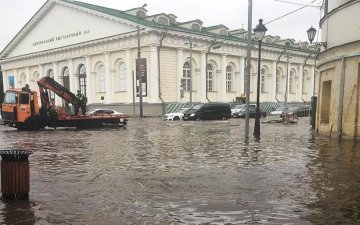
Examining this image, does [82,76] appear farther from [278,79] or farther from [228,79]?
[278,79]

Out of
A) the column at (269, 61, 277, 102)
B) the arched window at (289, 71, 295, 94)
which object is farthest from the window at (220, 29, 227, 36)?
the arched window at (289, 71, 295, 94)

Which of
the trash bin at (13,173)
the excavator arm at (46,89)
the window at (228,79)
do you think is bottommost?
the trash bin at (13,173)

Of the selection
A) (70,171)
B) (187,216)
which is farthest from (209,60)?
(187,216)

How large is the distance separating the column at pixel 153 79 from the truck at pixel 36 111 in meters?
16.9

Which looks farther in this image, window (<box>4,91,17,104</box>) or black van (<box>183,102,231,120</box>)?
black van (<box>183,102,231,120</box>)

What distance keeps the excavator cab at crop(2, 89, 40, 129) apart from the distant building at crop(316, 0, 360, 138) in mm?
16662

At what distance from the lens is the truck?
74.9 ft

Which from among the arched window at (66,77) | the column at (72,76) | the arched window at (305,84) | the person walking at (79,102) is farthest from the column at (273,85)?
the person walking at (79,102)

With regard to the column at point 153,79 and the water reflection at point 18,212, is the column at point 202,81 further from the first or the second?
the water reflection at point 18,212

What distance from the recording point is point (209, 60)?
1873 inches

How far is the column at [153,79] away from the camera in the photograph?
41.2m

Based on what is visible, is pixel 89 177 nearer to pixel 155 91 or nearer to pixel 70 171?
pixel 70 171

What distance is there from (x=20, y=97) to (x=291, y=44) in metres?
49.9

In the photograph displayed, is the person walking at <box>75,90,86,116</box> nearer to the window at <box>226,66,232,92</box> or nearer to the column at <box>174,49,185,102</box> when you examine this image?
the column at <box>174,49,185,102</box>
